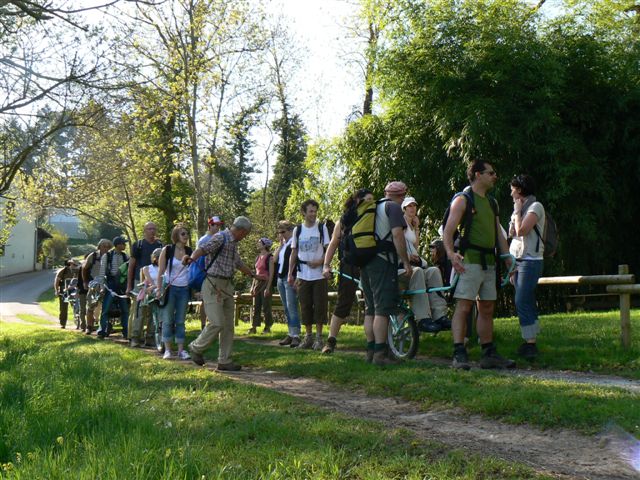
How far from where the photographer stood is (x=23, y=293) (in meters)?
54.6

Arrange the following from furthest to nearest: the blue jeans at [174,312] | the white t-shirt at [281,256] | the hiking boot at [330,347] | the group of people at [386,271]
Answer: the white t-shirt at [281,256]
the blue jeans at [174,312]
the hiking boot at [330,347]
the group of people at [386,271]

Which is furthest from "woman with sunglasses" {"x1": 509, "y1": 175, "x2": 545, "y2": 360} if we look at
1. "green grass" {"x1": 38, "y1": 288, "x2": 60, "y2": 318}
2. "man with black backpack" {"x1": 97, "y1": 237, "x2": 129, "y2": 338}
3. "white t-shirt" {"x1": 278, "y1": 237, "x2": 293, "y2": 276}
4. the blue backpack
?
"green grass" {"x1": 38, "y1": 288, "x2": 60, "y2": 318}

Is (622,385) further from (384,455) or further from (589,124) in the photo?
(589,124)

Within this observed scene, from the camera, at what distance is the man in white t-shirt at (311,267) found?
1092cm

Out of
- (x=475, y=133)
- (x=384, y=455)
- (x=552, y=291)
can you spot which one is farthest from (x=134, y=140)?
(x=384, y=455)

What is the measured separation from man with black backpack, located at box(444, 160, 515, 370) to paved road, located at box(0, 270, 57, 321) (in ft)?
87.9

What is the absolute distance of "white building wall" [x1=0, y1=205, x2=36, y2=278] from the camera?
7306 cm

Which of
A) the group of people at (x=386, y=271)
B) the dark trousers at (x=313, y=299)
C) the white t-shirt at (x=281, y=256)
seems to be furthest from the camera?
the white t-shirt at (x=281, y=256)

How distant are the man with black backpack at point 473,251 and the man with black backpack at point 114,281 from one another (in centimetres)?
934

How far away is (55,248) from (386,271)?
83.9m

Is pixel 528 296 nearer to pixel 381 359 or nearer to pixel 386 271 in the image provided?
pixel 386 271

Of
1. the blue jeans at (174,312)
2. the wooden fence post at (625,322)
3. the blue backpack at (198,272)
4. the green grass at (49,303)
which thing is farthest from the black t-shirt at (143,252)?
the green grass at (49,303)

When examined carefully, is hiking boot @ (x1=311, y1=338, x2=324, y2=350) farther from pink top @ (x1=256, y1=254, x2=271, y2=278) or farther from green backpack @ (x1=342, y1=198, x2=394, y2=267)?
pink top @ (x1=256, y1=254, x2=271, y2=278)

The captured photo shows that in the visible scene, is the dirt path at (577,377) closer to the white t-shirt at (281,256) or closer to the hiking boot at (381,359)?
the hiking boot at (381,359)
